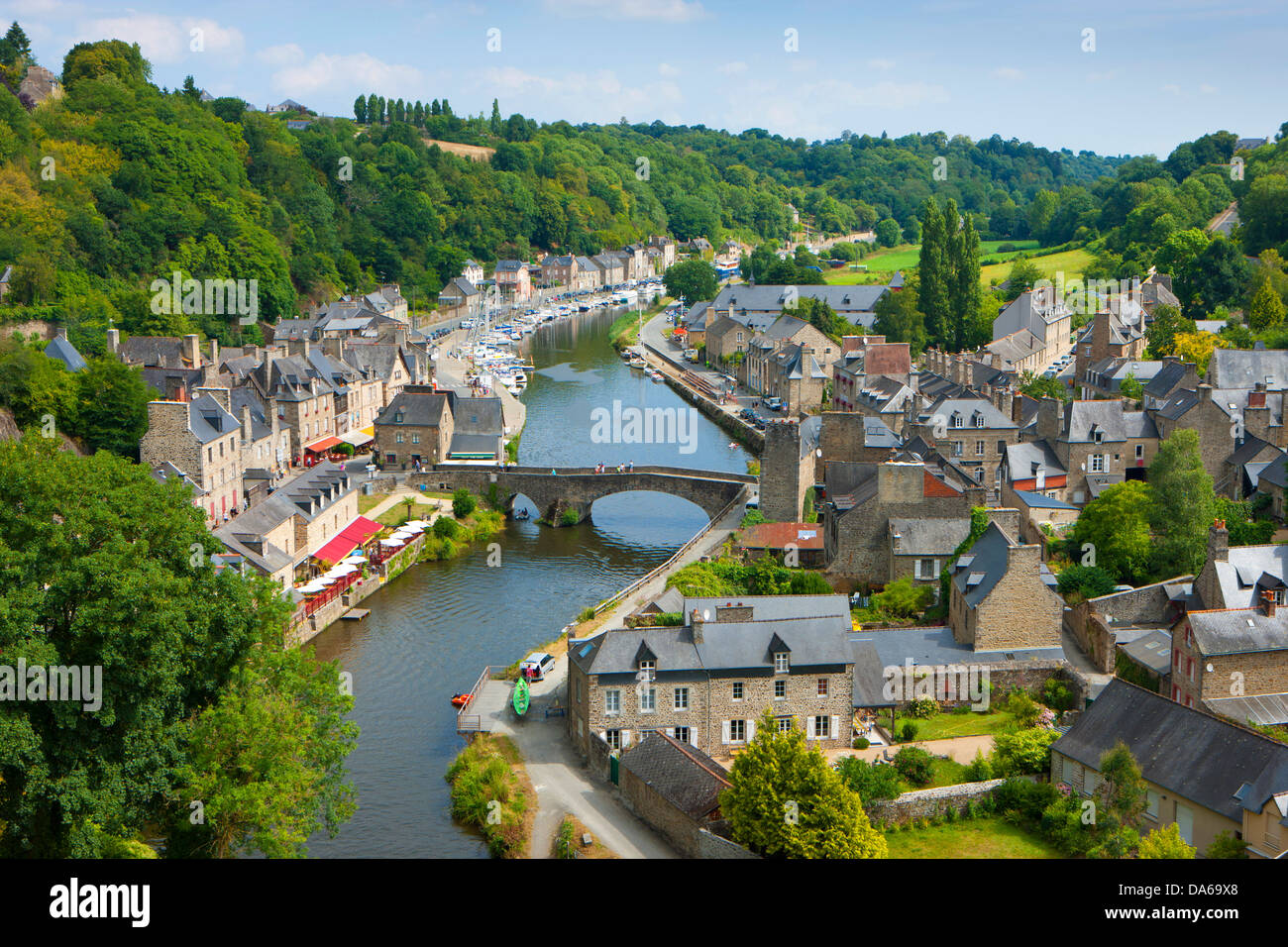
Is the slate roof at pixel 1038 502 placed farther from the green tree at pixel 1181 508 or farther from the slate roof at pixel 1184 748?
the slate roof at pixel 1184 748

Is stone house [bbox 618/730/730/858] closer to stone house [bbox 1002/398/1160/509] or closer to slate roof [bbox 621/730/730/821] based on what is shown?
slate roof [bbox 621/730/730/821]

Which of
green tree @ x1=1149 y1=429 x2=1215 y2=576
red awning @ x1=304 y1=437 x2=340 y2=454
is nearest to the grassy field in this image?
red awning @ x1=304 y1=437 x2=340 y2=454

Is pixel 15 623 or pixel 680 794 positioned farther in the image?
pixel 680 794

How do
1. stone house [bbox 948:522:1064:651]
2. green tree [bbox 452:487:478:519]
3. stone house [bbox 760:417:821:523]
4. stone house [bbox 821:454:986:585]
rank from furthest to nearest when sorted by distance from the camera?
1. green tree [bbox 452:487:478:519]
2. stone house [bbox 760:417:821:523]
3. stone house [bbox 821:454:986:585]
4. stone house [bbox 948:522:1064:651]

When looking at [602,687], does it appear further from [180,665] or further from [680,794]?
[180,665]
